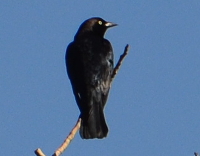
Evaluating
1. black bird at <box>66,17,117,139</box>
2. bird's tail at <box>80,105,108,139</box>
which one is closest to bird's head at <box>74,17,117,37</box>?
black bird at <box>66,17,117,139</box>

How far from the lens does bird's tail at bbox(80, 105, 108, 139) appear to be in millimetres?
6273

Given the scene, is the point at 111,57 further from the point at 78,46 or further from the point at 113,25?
the point at 113,25

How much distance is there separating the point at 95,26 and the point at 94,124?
2.34m

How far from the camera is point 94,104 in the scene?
677 cm

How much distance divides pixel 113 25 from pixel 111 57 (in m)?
1.33

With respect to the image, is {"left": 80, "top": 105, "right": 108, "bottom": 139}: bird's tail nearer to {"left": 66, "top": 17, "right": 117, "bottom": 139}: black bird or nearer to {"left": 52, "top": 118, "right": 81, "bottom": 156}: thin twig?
{"left": 66, "top": 17, "right": 117, "bottom": 139}: black bird

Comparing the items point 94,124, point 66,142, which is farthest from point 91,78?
point 66,142

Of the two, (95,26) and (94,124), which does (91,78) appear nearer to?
(94,124)

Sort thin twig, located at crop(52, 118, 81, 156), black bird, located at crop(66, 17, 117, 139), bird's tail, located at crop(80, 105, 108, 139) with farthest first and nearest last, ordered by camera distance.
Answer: black bird, located at crop(66, 17, 117, 139) < bird's tail, located at crop(80, 105, 108, 139) < thin twig, located at crop(52, 118, 81, 156)

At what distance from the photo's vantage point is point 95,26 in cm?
845

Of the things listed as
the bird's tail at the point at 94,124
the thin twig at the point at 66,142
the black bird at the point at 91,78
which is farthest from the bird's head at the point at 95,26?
the thin twig at the point at 66,142

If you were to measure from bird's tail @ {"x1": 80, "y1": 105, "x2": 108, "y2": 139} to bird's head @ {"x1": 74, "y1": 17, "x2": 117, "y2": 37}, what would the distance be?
1.85 meters

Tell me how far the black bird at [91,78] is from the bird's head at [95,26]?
1.90 feet

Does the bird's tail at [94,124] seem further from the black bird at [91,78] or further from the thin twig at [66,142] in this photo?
the thin twig at [66,142]
